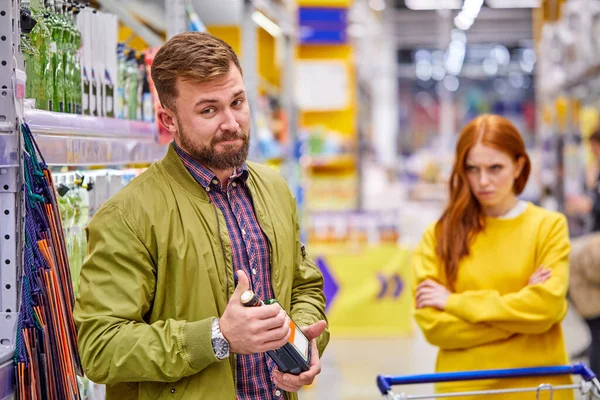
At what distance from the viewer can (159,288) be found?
6.29ft

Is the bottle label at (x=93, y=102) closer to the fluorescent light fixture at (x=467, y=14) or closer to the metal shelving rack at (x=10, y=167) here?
the metal shelving rack at (x=10, y=167)

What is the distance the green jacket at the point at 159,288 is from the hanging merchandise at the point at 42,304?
18 cm

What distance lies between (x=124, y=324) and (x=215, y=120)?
20.0 inches

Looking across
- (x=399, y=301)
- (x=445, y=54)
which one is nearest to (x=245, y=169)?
(x=399, y=301)

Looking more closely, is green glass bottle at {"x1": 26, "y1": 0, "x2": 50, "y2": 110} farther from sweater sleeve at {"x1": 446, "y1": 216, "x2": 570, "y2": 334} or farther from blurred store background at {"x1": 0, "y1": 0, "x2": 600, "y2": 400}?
sweater sleeve at {"x1": 446, "y1": 216, "x2": 570, "y2": 334}

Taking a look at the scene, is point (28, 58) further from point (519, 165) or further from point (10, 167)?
point (519, 165)

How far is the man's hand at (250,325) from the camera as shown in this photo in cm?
176

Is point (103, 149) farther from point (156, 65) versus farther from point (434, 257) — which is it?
point (434, 257)

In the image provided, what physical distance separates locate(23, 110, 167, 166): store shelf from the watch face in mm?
770

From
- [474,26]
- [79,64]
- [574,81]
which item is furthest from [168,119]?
[474,26]

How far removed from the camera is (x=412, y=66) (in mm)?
34906

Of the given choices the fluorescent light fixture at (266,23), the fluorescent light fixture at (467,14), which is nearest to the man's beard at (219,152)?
the fluorescent light fixture at (266,23)

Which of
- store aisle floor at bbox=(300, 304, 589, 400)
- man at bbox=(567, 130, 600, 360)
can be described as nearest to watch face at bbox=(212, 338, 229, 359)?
man at bbox=(567, 130, 600, 360)

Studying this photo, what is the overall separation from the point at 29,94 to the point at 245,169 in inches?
25.2
